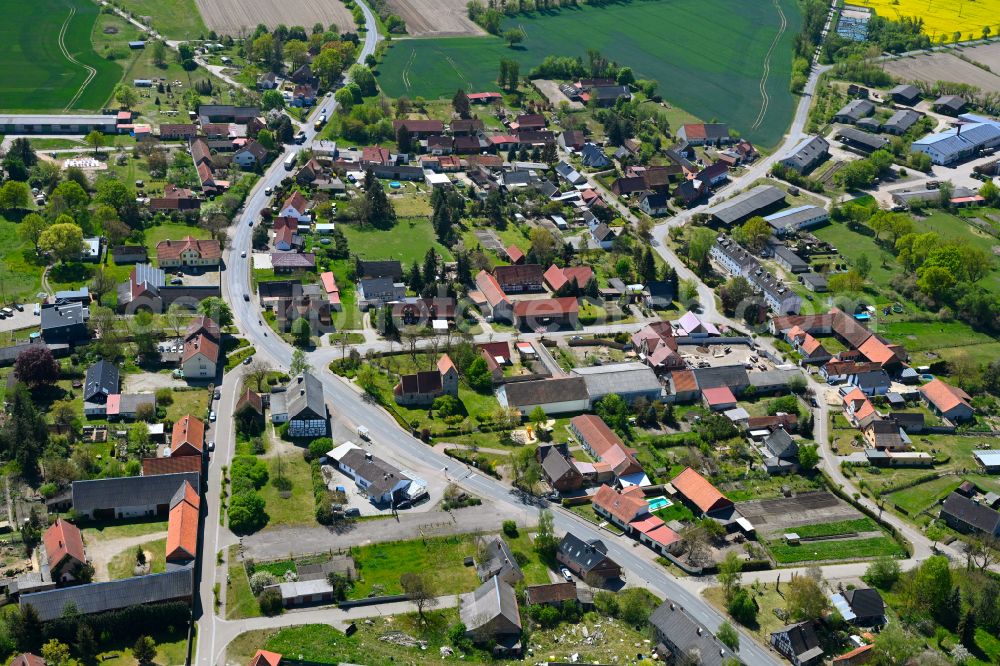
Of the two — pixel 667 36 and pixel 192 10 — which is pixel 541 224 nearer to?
pixel 667 36

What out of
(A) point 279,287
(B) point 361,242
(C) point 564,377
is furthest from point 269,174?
(C) point 564,377

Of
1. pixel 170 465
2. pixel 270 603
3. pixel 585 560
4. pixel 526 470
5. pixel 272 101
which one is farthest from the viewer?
pixel 272 101

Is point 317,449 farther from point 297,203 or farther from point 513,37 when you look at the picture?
point 513,37

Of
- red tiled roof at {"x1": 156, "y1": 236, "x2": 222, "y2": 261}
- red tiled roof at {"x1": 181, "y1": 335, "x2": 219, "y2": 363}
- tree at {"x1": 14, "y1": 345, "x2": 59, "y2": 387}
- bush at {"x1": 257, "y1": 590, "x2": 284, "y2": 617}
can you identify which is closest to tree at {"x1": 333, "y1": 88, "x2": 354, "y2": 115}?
red tiled roof at {"x1": 156, "y1": 236, "x2": 222, "y2": 261}

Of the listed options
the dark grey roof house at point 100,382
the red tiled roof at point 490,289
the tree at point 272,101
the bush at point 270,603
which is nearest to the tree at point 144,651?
the bush at point 270,603

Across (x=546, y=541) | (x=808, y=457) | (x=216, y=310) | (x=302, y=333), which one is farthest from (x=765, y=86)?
(x=546, y=541)

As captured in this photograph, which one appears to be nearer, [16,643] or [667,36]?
[16,643]
